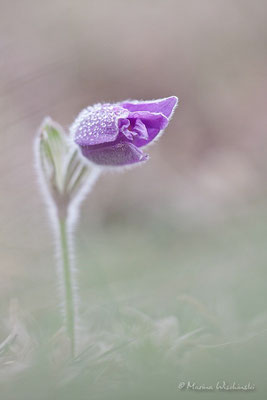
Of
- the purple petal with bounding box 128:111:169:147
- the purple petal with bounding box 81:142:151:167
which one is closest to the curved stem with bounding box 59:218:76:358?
the purple petal with bounding box 81:142:151:167

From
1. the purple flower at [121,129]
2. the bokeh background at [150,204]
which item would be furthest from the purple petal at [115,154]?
the bokeh background at [150,204]

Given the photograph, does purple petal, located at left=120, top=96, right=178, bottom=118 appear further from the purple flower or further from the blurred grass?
the blurred grass

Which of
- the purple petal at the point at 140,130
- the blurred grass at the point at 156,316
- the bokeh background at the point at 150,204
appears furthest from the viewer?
the purple petal at the point at 140,130

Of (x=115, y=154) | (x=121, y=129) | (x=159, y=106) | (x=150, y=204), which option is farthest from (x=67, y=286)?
(x=150, y=204)

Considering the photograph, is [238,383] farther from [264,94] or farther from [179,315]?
[264,94]

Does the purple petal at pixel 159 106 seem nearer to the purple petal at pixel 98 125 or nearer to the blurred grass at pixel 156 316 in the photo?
the purple petal at pixel 98 125

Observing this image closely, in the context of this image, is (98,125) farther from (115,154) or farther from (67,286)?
(67,286)

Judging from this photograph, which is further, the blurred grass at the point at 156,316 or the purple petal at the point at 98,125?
the purple petal at the point at 98,125
